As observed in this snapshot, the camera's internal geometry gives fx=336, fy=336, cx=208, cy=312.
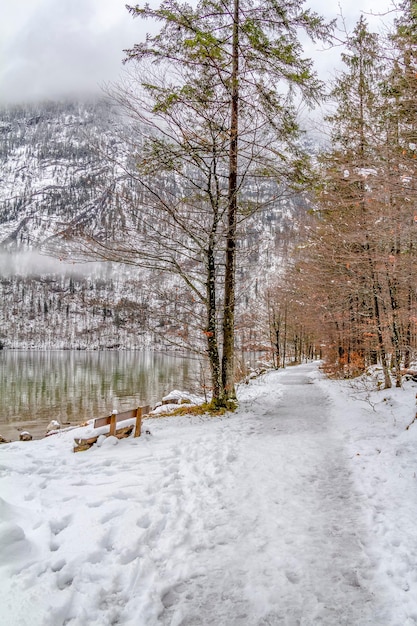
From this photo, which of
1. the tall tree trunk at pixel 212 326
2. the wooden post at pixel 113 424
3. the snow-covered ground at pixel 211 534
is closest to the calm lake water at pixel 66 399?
the tall tree trunk at pixel 212 326

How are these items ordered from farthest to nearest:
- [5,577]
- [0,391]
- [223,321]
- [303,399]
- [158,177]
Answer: [0,391], [303,399], [223,321], [158,177], [5,577]

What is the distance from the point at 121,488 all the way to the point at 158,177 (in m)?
7.67

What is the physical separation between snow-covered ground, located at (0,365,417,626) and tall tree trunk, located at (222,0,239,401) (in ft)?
12.0

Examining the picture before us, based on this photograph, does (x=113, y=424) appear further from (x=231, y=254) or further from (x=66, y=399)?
(x=66, y=399)

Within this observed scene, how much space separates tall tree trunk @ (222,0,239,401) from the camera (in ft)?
30.9

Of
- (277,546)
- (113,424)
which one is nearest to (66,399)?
(113,424)

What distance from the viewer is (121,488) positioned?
4.51 metres

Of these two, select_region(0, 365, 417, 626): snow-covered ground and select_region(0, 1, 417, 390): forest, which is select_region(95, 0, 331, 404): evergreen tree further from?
select_region(0, 365, 417, 626): snow-covered ground

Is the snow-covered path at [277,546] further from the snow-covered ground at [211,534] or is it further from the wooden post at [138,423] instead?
the wooden post at [138,423]

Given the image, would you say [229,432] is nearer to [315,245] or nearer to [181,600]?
[181,600]

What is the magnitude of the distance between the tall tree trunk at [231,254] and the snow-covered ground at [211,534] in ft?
12.0

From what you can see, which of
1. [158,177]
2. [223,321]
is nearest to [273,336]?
[223,321]

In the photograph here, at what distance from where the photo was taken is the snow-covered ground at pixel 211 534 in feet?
8.38

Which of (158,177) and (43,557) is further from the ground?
(158,177)
